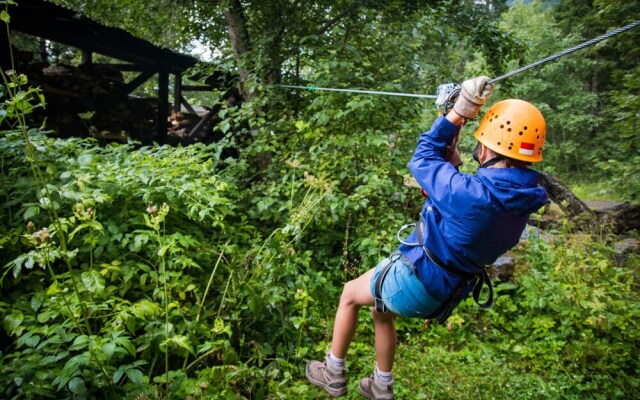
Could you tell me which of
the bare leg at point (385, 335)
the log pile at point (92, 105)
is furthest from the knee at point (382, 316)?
the log pile at point (92, 105)

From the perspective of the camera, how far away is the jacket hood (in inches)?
68.9

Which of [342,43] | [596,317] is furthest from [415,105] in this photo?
[596,317]

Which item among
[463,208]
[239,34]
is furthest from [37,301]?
[239,34]

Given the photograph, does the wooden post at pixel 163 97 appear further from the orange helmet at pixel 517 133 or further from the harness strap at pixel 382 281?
the orange helmet at pixel 517 133

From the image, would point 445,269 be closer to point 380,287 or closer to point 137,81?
point 380,287

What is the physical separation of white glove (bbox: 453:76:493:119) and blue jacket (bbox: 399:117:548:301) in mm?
96

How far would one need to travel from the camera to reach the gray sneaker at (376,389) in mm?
2576

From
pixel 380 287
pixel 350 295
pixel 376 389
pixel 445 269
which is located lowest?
pixel 376 389

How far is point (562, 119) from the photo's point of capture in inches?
709

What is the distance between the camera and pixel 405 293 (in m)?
2.11

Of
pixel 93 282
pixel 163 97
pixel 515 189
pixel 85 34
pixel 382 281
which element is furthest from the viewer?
pixel 163 97

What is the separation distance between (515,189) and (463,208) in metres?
0.25

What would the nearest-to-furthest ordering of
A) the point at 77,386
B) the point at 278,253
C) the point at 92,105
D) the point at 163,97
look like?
the point at 77,386, the point at 278,253, the point at 92,105, the point at 163,97

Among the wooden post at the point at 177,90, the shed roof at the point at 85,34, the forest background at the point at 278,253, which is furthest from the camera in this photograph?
the wooden post at the point at 177,90
